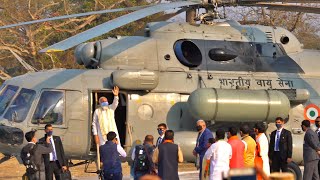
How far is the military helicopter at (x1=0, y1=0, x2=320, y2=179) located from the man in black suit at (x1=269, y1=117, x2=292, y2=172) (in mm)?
660

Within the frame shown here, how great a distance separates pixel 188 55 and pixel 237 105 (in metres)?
1.46

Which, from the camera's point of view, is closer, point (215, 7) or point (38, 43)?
point (215, 7)

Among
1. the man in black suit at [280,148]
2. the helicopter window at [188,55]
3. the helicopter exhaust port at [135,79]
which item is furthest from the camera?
the helicopter window at [188,55]

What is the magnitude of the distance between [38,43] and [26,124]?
56.2ft

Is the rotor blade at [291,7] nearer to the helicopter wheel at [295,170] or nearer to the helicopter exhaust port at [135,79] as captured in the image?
the helicopter exhaust port at [135,79]

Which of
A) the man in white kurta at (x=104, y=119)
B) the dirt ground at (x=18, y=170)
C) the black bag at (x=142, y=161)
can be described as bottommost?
the dirt ground at (x=18, y=170)

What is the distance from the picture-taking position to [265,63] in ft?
42.8

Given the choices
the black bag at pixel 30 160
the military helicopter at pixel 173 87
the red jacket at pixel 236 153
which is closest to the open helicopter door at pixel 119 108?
the military helicopter at pixel 173 87

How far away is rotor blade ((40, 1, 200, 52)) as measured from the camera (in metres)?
9.61

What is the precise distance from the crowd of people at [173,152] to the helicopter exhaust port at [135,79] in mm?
183

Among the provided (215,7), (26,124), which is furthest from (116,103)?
(215,7)

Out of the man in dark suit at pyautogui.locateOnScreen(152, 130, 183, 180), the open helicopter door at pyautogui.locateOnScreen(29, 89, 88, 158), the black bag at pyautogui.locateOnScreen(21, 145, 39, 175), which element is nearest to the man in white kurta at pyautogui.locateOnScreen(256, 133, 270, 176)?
the man in dark suit at pyautogui.locateOnScreen(152, 130, 183, 180)

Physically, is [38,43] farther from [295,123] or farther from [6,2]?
[295,123]

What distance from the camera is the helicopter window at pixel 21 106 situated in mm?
12102
